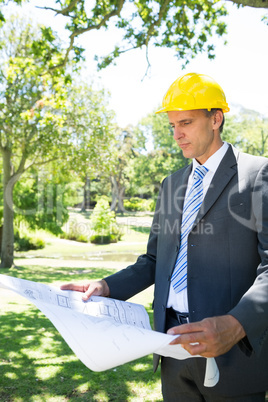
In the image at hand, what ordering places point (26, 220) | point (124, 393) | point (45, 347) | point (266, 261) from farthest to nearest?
point (26, 220), point (45, 347), point (124, 393), point (266, 261)

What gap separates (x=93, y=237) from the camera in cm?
2847

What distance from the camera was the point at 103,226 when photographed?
29.1 metres

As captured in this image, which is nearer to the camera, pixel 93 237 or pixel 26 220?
pixel 26 220

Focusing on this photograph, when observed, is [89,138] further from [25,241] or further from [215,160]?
[215,160]

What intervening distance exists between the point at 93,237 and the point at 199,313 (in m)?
26.9

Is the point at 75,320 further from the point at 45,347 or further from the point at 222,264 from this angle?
the point at 45,347

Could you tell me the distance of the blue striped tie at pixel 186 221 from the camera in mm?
2031

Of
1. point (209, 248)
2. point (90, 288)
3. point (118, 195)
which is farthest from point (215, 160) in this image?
point (118, 195)

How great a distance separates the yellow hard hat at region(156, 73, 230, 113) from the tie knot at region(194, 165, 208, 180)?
319 mm

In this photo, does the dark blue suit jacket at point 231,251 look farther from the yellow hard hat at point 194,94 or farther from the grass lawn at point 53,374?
the grass lawn at point 53,374

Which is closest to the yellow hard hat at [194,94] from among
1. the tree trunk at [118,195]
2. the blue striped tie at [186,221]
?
the blue striped tie at [186,221]

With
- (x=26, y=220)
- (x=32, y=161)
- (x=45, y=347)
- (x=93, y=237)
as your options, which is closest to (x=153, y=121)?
(x=93, y=237)

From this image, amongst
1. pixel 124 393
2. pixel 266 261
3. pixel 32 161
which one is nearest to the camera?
pixel 266 261

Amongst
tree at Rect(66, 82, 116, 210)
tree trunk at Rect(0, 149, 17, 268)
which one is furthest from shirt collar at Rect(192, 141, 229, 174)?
tree trunk at Rect(0, 149, 17, 268)
